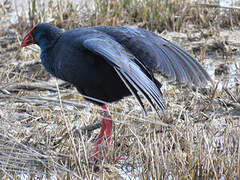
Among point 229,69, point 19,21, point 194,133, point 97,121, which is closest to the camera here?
point 194,133

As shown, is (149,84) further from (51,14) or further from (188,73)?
(51,14)

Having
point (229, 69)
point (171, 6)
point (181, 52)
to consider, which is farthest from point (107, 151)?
point (171, 6)

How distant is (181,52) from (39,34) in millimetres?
1176

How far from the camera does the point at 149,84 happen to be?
331 centimetres

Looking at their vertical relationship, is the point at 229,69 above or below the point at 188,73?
below

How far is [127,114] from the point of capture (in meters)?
3.23

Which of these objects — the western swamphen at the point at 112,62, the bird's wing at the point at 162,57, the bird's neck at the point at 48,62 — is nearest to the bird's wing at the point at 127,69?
the western swamphen at the point at 112,62

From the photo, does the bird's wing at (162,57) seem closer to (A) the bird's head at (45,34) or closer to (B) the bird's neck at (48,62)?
(A) the bird's head at (45,34)

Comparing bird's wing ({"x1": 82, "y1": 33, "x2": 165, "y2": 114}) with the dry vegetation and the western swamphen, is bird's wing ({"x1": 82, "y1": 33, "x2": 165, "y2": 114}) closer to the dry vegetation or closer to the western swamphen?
the western swamphen

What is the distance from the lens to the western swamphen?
3.36 m

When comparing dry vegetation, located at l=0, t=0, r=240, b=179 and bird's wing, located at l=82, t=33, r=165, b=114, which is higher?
bird's wing, located at l=82, t=33, r=165, b=114

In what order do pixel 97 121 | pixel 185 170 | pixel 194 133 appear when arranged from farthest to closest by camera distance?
pixel 97 121 < pixel 194 133 < pixel 185 170

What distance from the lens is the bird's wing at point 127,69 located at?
3.25 metres

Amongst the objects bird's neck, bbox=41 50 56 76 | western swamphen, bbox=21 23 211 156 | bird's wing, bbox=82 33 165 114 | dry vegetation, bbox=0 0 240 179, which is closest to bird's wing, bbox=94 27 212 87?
western swamphen, bbox=21 23 211 156
